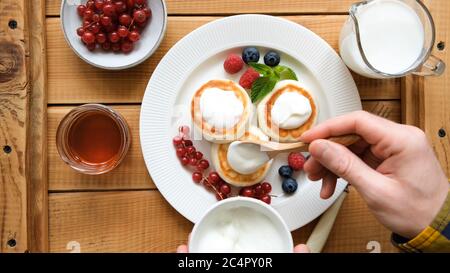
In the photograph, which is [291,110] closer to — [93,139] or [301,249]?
[301,249]

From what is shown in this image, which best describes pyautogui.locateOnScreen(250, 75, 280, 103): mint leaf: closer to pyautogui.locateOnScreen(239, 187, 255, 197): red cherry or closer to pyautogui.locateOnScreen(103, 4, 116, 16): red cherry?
pyautogui.locateOnScreen(239, 187, 255, 197): red cherry

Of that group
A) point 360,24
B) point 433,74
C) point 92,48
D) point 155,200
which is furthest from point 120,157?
point 433,74

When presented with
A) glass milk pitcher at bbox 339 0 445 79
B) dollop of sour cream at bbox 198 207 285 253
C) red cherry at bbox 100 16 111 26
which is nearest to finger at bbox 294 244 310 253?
dollop of sour cream at bbox 198 207 285 253

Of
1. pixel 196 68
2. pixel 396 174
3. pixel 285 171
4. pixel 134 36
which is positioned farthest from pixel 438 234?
pixel 134 36

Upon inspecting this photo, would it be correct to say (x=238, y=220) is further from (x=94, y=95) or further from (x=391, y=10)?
(x=391, y=10)

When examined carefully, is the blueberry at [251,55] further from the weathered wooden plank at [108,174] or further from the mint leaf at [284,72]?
the weathered wooden plank at [108,174]
